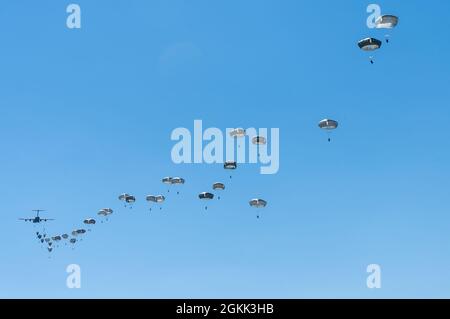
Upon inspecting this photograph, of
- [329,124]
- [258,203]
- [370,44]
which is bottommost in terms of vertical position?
[258,203]

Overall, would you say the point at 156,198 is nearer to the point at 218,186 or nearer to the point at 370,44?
the point at 218,186

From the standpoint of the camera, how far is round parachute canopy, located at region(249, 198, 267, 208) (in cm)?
10162

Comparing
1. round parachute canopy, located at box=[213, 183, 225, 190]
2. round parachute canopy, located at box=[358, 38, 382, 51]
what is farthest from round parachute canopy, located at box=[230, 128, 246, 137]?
round parachute canopy, located at box=[358, 38, 382, 51]

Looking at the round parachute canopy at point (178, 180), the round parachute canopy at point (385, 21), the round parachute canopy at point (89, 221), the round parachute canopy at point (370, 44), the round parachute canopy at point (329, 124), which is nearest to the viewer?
the round parachute canopy at point (385, 21)

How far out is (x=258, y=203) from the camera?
102 m

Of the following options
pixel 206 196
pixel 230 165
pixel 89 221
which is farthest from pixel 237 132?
pixel 89 221

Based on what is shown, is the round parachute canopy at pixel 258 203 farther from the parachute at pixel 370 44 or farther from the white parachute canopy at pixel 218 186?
the parachute at pixel 370 44

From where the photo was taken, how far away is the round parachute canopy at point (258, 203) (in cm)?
10162

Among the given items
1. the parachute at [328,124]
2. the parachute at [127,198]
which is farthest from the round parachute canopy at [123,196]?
the parachute at [328,124]

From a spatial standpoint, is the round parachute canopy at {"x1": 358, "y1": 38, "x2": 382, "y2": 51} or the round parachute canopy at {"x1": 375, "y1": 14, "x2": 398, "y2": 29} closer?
the round parachute canopy at {"x1": 375, "y1": 14, "x2": 398, "y2": 29}

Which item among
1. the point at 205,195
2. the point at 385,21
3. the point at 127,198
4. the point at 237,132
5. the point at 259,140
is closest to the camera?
the point at 385,21

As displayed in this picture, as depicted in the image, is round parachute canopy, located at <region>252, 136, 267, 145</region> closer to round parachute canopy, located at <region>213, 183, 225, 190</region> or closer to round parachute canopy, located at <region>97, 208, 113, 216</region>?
round parachute canopy, located at <region>213, 183, 225, 190</region>
